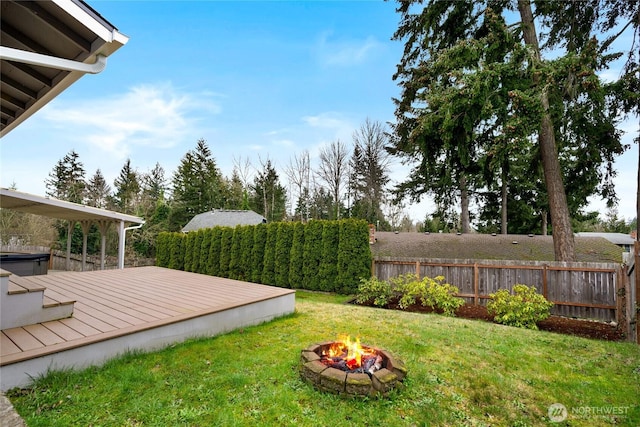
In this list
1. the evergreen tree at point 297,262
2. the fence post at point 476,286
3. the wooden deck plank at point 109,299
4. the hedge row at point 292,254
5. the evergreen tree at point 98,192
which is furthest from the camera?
the evergreen tree at point 98,192

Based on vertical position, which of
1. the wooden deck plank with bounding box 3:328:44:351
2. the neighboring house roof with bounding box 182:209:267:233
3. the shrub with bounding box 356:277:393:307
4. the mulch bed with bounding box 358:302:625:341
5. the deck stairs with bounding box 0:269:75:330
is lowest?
the mulch bed with bounding box 358:302:625:341

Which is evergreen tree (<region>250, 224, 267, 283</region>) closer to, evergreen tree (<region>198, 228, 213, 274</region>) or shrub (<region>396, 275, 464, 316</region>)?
evergreen tree (<region>198, 228, 213, 274</region>)

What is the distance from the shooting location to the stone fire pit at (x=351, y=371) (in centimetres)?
237

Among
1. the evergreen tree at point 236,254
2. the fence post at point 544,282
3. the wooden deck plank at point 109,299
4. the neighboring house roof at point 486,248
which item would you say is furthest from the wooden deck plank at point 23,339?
the neighboring house roof at point 486,248

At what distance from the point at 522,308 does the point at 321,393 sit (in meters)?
5.10

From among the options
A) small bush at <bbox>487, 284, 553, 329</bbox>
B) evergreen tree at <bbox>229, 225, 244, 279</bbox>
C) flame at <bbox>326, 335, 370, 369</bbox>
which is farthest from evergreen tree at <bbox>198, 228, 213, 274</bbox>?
small bush at <bbox>487, 284, 553, 329</bbox>

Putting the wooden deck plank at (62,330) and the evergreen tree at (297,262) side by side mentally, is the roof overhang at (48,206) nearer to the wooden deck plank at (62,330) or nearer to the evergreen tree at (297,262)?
the evergreen tree at (297,262)

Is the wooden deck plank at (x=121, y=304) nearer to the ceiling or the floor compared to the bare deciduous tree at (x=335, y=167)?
nearer to the floor

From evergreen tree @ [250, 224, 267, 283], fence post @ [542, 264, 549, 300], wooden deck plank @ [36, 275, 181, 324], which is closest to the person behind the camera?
wooden deck plank @ [36, 275, 181, 324]

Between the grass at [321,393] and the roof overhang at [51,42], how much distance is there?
2.80 m

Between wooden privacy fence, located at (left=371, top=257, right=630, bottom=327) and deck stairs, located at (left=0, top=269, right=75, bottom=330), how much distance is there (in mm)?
7229

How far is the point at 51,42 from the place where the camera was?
3.14 metres

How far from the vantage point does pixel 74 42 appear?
2.95 meters

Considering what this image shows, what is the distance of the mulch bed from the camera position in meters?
5.11
